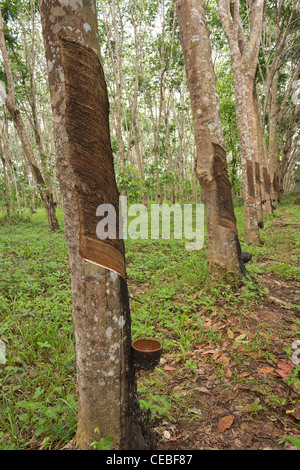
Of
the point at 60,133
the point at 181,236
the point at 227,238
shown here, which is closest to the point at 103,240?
the point at 60,133

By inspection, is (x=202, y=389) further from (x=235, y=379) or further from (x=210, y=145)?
(x=210, y=145)

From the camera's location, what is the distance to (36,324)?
3.04 m

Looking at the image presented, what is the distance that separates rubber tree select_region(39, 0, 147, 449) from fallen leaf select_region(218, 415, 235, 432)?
716mm

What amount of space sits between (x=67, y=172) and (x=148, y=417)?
65.2 inches

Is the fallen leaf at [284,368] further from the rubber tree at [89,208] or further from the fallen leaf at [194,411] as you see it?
the rubber tree at [89,208]

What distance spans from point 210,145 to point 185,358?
2.82 metres

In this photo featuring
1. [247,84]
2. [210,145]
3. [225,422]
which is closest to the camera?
[225,422]

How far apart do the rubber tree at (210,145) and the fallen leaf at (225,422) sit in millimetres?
2171

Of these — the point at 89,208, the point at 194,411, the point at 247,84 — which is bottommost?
the point at 194,411

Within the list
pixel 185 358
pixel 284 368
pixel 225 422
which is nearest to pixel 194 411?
pixel 225 422

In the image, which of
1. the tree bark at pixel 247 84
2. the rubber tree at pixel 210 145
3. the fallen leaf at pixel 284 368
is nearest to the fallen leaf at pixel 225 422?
the fallen leaf at pixel 284 368

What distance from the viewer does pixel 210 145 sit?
3852mm

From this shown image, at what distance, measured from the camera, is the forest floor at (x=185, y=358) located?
1840mm
